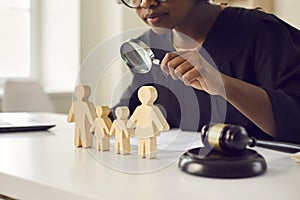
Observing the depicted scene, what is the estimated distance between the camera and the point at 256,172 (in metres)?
0.68

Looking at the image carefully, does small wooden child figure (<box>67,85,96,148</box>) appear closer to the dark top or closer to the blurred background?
the dark top

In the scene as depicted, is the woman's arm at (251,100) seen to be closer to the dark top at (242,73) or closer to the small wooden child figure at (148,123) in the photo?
the dark top at (242,73)

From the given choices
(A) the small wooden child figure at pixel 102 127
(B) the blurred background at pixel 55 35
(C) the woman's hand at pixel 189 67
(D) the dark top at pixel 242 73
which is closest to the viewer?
(C) the woman's hand at pixel 189 67

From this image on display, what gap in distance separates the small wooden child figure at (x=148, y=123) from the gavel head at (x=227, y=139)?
0.33 ft

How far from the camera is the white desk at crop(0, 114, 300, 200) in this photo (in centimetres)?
59

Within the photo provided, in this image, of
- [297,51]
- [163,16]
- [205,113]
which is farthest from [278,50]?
[163,16]

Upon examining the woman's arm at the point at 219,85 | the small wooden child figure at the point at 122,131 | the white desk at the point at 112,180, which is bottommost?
the white desk at the point at 112,180

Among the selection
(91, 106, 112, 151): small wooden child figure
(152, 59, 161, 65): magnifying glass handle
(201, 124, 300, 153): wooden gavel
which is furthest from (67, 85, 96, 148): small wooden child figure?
(201, 124, 300, 153): wooden gavel

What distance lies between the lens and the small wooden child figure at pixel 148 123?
78cm

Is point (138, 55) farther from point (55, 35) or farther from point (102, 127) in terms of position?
point (55, 35)

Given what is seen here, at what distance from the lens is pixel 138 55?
0.89 m

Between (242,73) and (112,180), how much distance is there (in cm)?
83

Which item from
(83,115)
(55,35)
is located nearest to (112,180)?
(83,115)

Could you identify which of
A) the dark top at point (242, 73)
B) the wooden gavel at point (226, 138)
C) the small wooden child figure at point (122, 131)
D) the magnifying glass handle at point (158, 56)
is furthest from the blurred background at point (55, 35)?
the wooden gavel at point (226, 138)
